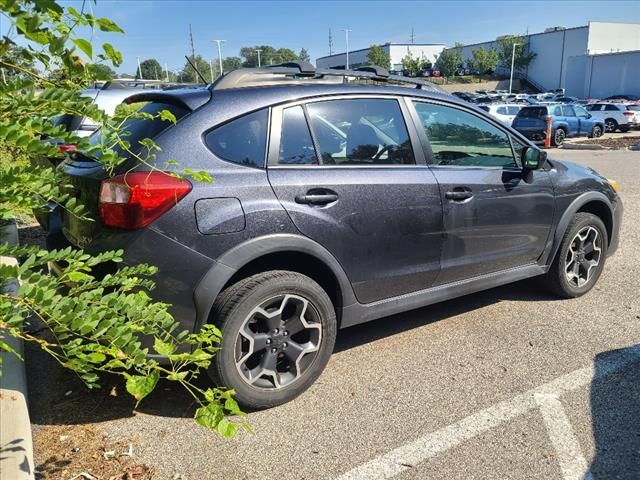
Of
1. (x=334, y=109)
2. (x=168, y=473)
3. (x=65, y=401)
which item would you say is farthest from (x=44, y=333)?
(x=334, y=109)

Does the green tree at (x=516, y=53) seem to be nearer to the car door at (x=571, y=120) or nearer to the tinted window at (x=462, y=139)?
the car door at (x=571, y=120)

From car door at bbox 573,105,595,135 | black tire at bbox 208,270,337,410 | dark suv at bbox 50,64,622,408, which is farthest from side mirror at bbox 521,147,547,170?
car door at bbox 573,105,595,135

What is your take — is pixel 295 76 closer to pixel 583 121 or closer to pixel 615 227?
pixel 615 227

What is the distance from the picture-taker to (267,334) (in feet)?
10.4

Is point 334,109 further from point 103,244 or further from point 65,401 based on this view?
point 65,401

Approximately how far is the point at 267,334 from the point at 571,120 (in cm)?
2579

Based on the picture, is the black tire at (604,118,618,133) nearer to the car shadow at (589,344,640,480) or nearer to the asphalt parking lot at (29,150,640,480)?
the asphalt parking lot at (29,150,640,480)

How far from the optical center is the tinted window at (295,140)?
3.25 m

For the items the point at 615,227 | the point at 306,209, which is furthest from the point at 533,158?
the point at 306,209

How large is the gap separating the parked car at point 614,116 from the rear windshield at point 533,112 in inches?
327

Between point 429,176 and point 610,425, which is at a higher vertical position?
point 429,176

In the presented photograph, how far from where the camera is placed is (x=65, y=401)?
3.26m

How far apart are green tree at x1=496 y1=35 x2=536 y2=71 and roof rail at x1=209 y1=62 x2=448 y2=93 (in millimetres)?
82796

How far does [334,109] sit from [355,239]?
2.77 ft
